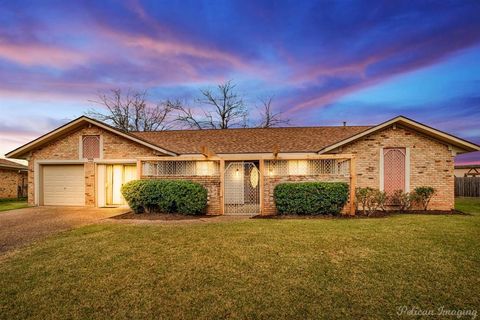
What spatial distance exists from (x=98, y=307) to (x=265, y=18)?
12.1 m

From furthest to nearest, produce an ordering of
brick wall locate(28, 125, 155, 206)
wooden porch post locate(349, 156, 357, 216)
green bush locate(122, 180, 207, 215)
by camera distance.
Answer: brick wall locate(28, 125, 155, 206), wooden porch post locate(349, 156, 357, 216), green bush locate(122, 180, 207, 215)

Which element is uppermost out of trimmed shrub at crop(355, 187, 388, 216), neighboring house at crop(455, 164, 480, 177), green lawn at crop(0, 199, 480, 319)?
neighboring house at crop(455, 164, 480, 177)

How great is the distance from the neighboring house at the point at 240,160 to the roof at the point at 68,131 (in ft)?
0.14

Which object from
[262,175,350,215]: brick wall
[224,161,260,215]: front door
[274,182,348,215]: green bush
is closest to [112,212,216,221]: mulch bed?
[224,161,260,215]: front door

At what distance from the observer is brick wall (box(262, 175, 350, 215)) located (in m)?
10.2

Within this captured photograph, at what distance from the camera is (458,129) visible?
2459cm

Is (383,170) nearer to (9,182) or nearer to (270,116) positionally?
(270,116)

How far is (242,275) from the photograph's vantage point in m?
4.12

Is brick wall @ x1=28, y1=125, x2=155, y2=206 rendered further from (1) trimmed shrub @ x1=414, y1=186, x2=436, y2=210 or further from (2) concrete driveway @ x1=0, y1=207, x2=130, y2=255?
(1) trimmed shrub @ x1=414, y1=186, x2=436, y2=210

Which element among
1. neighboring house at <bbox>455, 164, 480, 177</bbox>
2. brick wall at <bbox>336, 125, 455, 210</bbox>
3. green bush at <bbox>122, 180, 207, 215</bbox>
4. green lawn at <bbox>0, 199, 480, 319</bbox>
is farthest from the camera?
neighboring house at <bbox>455, 164, 480, 177</bbox>

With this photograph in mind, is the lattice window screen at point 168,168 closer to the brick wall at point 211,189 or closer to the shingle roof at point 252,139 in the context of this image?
the brick wall at point 211,189

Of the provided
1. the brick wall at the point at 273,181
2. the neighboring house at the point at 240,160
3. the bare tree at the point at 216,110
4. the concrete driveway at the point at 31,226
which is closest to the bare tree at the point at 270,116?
the bare tree at the point at 216,110

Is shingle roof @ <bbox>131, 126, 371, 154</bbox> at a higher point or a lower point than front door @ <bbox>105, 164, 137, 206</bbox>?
higher

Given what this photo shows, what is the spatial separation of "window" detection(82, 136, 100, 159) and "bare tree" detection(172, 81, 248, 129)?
1743 centimetres
